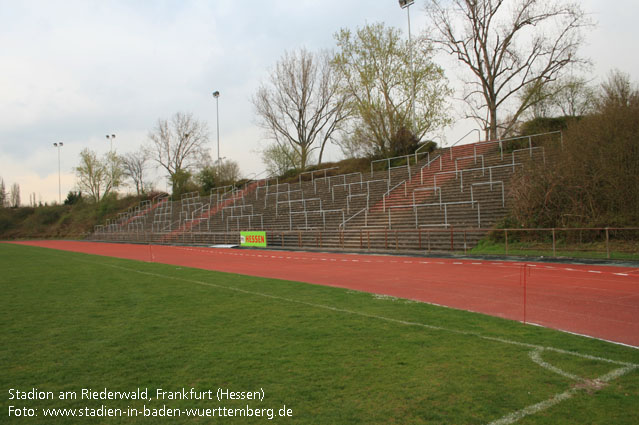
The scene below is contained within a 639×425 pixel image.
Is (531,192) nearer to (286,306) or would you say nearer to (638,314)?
(638,314)

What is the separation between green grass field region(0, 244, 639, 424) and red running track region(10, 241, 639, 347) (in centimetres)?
106

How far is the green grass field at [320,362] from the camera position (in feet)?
12.3

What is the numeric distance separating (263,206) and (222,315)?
32400 mm

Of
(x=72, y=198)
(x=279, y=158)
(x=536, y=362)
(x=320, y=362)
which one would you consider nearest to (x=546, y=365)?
(x=536, y=362)

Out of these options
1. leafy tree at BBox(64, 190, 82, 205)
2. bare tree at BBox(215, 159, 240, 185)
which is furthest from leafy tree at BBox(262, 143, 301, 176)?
leafy tree at BBox(64, 190, 82, 205)

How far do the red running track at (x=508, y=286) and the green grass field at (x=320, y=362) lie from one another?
106cm

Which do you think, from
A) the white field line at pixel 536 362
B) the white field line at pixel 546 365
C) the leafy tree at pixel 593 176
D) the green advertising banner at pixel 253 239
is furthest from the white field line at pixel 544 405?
the green advertising banner at pixel 253 239

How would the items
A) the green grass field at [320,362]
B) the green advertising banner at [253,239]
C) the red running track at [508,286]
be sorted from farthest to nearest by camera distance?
the green advertising banner at [253,239] < the red running track at [508,286] < the green grass field at [320,362]

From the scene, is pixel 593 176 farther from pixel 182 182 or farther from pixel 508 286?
pixel 182 182

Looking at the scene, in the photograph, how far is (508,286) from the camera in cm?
1070

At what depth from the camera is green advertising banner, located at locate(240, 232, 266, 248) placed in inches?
1174

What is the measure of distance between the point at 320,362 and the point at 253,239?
85.7ft

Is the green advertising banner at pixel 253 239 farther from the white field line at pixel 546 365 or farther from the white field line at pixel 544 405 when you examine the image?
the white field line at pixel 544 405

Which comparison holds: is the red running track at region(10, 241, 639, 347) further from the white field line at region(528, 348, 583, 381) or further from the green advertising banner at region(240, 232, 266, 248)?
the green advertising banner at region(240, 232, 266, 248)
